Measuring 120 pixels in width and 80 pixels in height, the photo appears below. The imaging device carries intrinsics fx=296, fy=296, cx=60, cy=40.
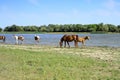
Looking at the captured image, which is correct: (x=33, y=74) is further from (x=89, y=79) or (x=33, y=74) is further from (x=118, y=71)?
(x=118, y=71)

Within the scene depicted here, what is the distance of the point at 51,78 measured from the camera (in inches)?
418

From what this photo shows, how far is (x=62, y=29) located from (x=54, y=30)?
6.18 m

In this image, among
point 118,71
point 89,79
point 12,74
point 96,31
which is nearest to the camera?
point 89,79

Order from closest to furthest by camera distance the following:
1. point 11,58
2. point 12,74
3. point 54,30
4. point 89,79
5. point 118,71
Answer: point 89,79, point 12,74, point 118,71, point 11,58, point 54,30

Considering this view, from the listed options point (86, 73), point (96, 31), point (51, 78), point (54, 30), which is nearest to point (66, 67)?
point (86, 73)

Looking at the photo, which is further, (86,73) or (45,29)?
(45,29)

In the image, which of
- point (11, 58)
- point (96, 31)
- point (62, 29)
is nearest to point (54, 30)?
point (62, 29)

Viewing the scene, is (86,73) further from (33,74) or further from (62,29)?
(62,29)

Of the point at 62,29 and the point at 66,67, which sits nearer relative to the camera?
the point at 66,67

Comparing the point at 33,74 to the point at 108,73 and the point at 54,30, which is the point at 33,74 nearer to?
the point at 108,73

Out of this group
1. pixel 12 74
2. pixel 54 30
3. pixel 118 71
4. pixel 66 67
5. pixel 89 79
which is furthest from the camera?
pixel 54 30

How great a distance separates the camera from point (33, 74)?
452 inches

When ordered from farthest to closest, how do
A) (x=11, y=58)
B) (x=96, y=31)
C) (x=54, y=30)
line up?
(x=54, y=30), (x=96, y=31), (x=11, y=58)

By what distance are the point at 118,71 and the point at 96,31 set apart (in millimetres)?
113596
